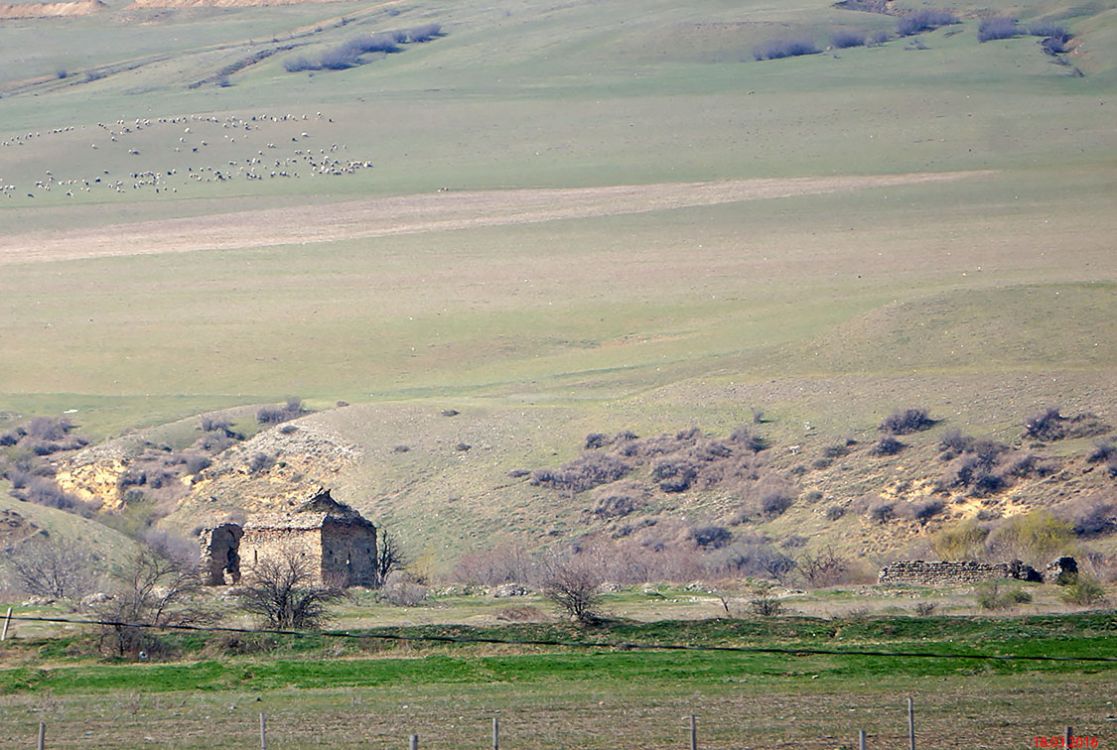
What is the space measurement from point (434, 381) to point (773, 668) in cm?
4308

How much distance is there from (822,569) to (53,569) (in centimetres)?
1435

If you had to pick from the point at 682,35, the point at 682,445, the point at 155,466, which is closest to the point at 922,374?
the point at 682,445

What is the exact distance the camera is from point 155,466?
57.5 metres

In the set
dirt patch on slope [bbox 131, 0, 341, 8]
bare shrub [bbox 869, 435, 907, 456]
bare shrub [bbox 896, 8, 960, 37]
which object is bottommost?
A: bare shrub [bbox 869, 435, 907, 456]

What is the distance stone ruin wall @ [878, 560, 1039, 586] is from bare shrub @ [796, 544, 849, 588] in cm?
161

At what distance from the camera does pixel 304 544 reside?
36.7m

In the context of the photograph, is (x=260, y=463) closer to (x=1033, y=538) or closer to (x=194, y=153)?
(x=1033, y=538)

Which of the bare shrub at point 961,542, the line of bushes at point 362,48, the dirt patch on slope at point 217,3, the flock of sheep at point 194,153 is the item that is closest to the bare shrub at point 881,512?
the bare shrub at point 961,542

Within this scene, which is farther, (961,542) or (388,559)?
(961,542)

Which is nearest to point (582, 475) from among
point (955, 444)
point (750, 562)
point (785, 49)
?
point (955, 444)

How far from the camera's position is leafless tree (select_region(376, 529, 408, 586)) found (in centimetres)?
3900

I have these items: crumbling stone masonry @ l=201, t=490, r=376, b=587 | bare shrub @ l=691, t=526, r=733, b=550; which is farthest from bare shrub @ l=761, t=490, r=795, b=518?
crumbling stone masonry @ l=201, t=490, r=376, b=587

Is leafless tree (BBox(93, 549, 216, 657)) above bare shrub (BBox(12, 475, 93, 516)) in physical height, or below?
above

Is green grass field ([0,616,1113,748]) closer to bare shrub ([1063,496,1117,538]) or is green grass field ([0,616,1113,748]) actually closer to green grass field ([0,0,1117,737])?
green grass field ([0,0,1117,737])
